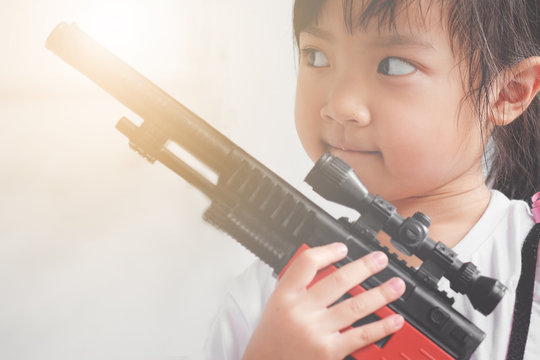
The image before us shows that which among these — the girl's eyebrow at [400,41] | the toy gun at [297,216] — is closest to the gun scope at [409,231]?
the toy gun at [297,216]

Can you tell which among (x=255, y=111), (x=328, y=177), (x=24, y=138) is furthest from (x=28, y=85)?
(x=328, y=177)

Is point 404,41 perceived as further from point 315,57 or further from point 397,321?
point 397,321

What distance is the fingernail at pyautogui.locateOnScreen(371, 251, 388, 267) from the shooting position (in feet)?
1.39

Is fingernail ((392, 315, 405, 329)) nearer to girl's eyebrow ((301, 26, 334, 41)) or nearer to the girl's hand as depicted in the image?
the girl's hand

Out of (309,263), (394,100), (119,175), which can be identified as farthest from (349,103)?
(119,175)

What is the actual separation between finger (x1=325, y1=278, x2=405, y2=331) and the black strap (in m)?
0.13

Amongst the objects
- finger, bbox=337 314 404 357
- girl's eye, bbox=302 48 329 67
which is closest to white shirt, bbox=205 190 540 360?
finger, bbox=337 314 404 357

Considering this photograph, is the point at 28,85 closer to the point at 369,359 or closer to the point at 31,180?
the point at 31,180

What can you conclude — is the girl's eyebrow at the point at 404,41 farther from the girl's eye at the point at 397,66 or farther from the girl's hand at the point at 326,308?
the girl's hand at the point at 326,308

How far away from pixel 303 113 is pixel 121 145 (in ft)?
0.94

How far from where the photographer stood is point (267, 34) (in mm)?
693

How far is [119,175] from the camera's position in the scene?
0.70m

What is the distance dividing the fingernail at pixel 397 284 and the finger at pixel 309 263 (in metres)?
0.04

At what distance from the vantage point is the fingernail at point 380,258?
16.7 inches
